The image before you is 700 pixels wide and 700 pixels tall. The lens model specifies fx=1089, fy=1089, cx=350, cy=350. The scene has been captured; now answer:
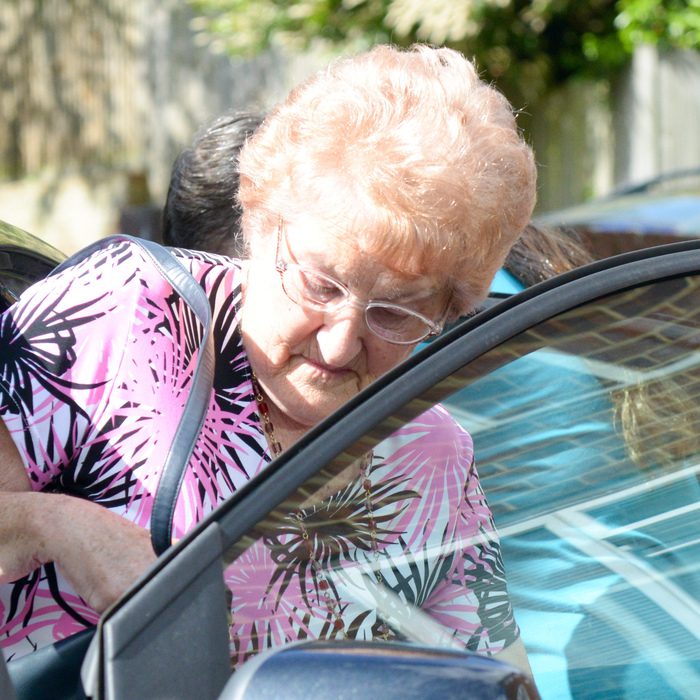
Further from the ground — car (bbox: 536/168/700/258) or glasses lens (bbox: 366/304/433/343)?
glasses lens (bbox: 366/304/433/343)

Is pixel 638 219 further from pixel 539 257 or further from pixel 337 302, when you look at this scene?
pixel 337 302

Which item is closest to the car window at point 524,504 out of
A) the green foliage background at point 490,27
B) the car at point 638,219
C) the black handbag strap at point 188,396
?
the black handbag strap at point 188,396

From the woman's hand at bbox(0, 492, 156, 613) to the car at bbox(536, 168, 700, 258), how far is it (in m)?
2.46

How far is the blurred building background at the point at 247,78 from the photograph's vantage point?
8633mm

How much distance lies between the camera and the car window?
39.8 inches

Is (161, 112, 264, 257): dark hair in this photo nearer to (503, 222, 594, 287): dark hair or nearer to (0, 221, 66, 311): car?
(0, 221, 66, 311): car

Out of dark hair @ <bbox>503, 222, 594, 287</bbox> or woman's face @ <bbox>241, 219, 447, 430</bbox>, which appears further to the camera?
dark hair @ <bbox>503, 222, 594, 287</bbox>

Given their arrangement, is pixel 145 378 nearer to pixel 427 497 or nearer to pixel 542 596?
pixel 427 497

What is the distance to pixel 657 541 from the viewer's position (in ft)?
3.69

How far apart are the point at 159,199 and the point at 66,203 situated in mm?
984

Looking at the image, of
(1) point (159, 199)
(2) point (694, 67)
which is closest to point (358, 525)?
(2) point (694, 67)

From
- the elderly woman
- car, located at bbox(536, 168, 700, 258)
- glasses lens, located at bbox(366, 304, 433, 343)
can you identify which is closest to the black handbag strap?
the elderly woman

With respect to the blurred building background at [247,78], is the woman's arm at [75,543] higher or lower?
higher

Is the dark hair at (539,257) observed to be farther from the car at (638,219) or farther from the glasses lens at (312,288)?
the car at (638,219)
